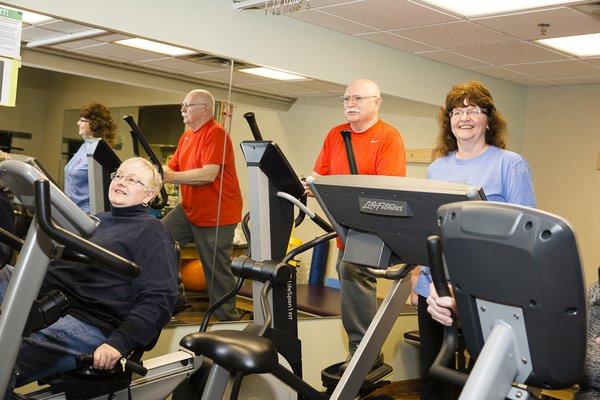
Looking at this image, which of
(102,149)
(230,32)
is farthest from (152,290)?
(230,32)

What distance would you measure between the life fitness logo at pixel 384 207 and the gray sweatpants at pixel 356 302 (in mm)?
1598

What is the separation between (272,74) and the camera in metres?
4.36

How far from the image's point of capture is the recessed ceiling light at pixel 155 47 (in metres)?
3.68

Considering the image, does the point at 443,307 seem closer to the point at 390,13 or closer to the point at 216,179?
the point at 216,179

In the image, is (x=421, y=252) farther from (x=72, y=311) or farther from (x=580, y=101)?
(x=580, y=101)

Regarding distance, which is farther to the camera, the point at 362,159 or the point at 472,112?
the point at 362,159

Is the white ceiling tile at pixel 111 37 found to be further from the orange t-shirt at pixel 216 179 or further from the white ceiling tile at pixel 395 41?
the white ceiling tile at pixel 395 41

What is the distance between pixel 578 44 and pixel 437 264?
386cm

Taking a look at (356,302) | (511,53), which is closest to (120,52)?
(356,302)

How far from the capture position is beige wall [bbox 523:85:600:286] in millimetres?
5848

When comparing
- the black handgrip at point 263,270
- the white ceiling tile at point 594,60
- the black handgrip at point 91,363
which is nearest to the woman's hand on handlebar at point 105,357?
the black handgrip at point 91,363

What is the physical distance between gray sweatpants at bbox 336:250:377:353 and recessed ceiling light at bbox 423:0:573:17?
159cm

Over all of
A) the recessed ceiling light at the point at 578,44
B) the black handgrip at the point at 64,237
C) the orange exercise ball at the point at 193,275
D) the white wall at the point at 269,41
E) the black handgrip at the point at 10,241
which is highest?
the recessed ceiling light at the point at 578,44

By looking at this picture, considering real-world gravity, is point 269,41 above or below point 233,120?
above
